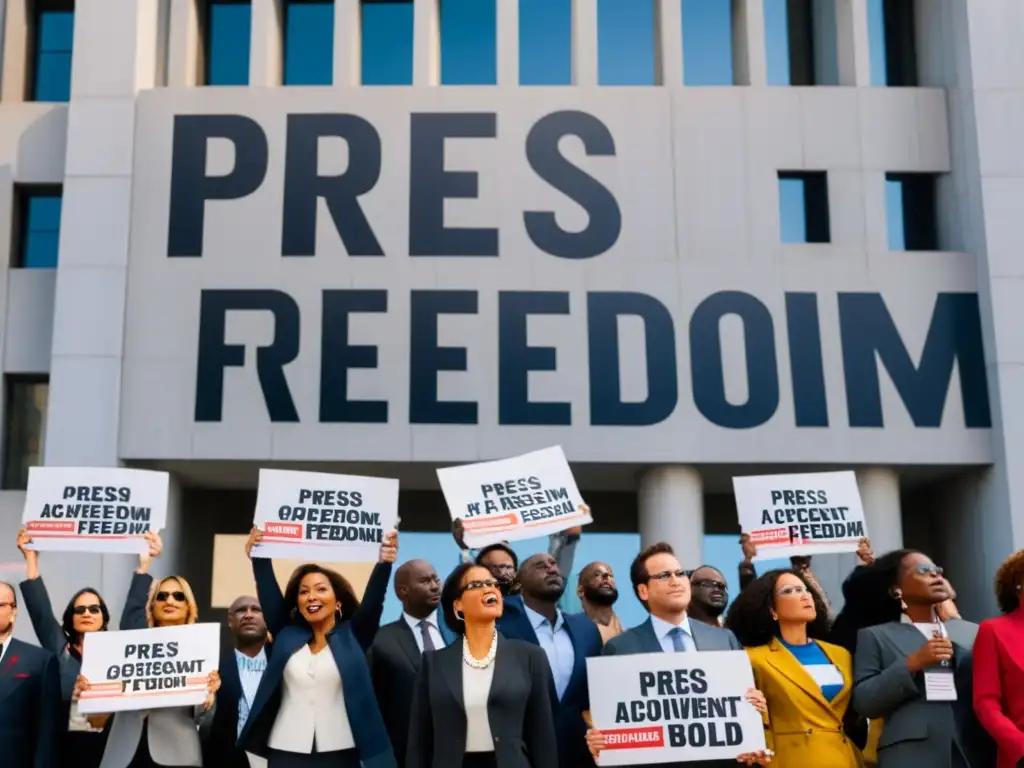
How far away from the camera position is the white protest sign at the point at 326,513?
28.9 ft

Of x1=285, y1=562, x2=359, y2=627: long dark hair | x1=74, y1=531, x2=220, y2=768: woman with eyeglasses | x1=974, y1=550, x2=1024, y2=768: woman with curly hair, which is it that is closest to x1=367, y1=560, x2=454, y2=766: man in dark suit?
x1=285, y1=562, x2=359, y2=627: long dark hair

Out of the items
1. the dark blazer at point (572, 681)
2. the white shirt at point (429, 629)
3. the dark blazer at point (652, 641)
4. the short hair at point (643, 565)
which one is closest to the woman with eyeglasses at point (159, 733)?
the white shirt at point (429, 629)

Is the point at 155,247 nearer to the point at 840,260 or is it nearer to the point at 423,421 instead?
the point at 423,421

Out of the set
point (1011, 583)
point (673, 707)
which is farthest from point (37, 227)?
point (1011, 583)

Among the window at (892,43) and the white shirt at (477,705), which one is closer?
the white shirt at (477,705)

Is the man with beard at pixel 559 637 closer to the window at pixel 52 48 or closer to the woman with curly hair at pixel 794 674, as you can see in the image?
the woman with curly hair at pixel 794 674

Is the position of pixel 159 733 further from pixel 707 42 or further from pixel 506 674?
pixel 707 42

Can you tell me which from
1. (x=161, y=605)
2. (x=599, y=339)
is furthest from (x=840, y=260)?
(x=161, y=605)

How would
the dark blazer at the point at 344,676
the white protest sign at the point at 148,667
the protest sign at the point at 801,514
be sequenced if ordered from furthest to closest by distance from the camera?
the protest sign at the point at 801,514 < the white protest sign at the point at 148,667 < the dark blazer at the point at 344,676

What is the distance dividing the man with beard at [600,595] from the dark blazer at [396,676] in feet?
4.81

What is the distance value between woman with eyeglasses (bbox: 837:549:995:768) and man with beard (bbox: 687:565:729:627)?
170cm

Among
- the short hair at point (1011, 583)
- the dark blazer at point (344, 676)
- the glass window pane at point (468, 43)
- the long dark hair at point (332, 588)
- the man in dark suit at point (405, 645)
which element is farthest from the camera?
the glass window pane at point (468, 43)

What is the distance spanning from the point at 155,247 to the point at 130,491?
8895 mm

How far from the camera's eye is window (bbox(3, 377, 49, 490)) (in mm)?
18953
